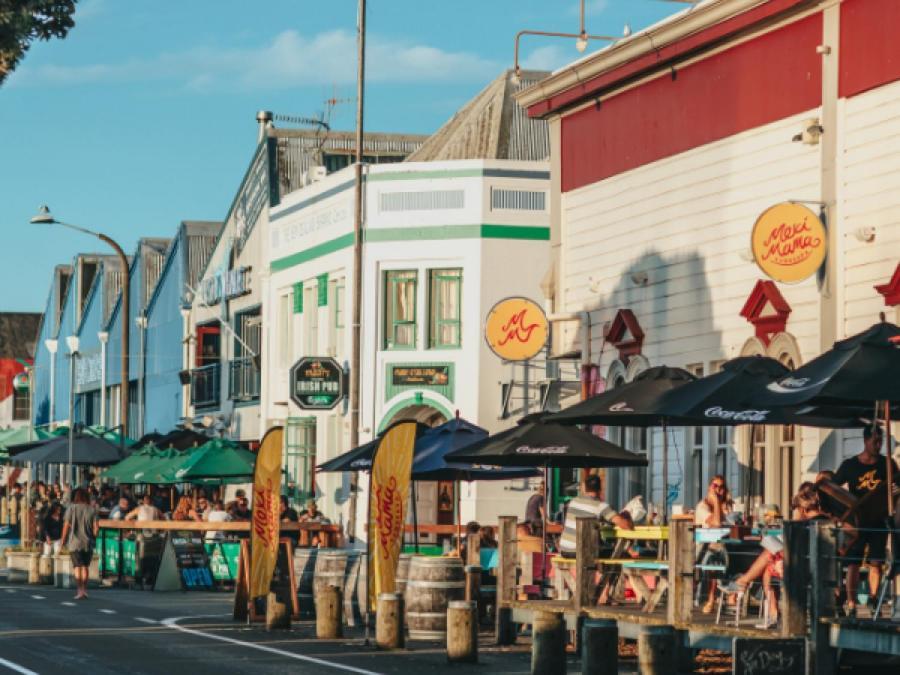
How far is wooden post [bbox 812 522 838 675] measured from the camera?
17125mm

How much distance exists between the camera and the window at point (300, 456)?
47.9m

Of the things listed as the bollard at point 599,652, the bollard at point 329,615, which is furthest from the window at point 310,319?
the bollard at point 599,652

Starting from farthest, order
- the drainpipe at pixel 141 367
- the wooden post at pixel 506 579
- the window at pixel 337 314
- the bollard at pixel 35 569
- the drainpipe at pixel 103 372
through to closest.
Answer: the drainpipe at pixel 103 372, the drainpipe at pixel 141 367, the window at pixel 337 314, the bollard at pixel 35 569, the wooden post at pixel 506 579

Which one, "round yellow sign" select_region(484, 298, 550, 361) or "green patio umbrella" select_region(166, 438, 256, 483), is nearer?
"round yellow sign" select_region(484, 298, 550, 361)

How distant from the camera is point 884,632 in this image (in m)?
16.3

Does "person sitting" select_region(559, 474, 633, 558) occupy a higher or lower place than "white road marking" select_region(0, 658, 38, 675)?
higher

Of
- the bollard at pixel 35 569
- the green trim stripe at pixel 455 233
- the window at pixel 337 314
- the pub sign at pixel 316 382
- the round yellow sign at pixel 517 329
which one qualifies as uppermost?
the green trim stripe at pixel 455 233

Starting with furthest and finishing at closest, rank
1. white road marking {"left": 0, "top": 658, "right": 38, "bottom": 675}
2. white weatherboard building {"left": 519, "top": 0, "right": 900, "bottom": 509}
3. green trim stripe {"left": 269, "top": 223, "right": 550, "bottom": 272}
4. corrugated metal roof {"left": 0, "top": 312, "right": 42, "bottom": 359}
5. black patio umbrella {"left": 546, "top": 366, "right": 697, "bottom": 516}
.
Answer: corrugated metal roof {"left": 0, "top": 312, "right": 42, "bottom": 359} < green trim stripe {"left": 269, "top": 223, "right": 550, "bottom": 272} < white weatherboard building {"left": 519, "top": 0, "right": 900, "bottom": 509} < black patio umbrella {"left": 546, "top": 366, "right": 697, "bottom": 516} < white road marking {"left": 0, "top": 658, "right": 38, "bottom": 675}

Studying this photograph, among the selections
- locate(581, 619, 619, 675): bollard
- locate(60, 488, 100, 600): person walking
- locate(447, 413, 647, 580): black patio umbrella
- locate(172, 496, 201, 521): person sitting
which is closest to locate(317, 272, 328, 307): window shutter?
locate(172, 496, 201, 521): person sitting

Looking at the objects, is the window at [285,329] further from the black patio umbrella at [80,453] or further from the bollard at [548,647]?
the bollard at [548,647]

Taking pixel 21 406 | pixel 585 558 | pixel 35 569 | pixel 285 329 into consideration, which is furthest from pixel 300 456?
pixel 21 406

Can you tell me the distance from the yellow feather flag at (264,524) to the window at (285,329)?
23969mm

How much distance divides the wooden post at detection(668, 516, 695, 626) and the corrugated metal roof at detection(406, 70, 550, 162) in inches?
1159

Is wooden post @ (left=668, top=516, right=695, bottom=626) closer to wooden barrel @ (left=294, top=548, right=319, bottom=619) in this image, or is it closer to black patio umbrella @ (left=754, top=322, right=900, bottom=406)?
black patio umbrella @ (left=754, top=322, right=900, bottom=406)
